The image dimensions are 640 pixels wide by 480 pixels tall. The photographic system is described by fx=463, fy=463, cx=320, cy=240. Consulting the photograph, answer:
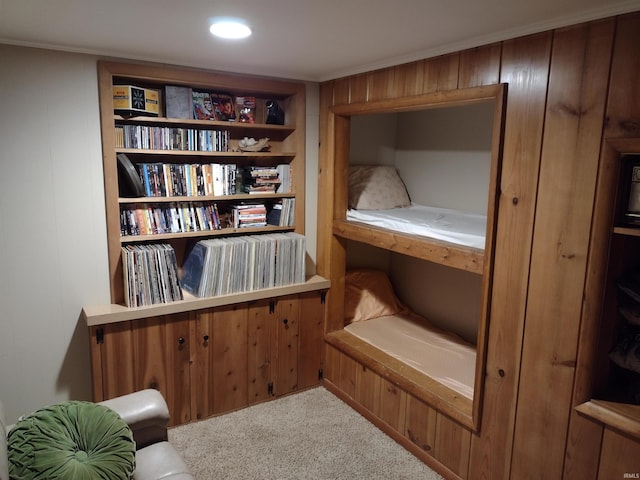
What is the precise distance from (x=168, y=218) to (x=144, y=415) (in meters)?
1.22

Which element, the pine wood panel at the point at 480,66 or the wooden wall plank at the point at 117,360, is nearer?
the pine wood panel at the point at 480,66

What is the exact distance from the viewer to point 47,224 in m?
2.42

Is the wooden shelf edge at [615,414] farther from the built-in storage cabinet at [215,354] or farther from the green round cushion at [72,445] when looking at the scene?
the built-in storage cabinet at [215,354]

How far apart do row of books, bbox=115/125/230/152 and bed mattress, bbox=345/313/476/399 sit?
1541mm

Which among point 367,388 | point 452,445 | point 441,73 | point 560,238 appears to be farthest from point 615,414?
point 441,73

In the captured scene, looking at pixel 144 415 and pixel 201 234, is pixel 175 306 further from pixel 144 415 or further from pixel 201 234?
pixel 144 415

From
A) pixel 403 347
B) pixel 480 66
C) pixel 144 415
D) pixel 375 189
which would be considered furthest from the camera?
pixel 375 189

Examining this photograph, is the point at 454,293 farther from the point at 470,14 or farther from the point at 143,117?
the point at 143,117

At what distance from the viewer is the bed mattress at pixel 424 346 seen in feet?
8.46

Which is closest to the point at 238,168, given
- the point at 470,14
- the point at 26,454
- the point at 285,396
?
the point at 285,396

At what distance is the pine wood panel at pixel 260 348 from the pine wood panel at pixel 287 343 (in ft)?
0.17

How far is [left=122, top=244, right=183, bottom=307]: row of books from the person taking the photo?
2.50 m

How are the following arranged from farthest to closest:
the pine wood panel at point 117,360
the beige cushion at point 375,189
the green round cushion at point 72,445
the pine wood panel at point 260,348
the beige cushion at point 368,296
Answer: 1. the beige cushion at point 368,296
2. the beige cushion at point 375,189
3. the pine wood panel at point 260,348
4. the pine wood panel at point 117,360
5. the green round cushion at point 72,445

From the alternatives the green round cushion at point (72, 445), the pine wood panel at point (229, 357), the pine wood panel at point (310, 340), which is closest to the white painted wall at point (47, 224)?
the pine wood panel at point (229, 357)
